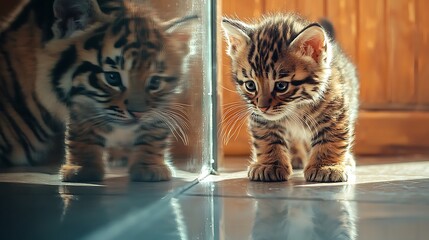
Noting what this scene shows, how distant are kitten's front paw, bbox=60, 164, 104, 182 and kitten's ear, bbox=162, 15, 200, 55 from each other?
0.31 metres

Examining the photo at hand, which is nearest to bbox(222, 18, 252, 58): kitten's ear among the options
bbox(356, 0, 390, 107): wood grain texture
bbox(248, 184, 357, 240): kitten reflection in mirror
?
bbox(248, 184, 357, 240): kitten reflection in mirror

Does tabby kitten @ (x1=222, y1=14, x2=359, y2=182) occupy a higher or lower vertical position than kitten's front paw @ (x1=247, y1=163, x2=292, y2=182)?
higher

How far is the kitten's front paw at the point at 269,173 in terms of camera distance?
1.47m

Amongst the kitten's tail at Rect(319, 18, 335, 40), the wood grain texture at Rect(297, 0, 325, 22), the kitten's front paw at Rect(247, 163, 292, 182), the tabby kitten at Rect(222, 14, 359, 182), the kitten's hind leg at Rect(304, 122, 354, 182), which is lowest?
the kitten's front paw at Rect(247, 163, 292, 182)

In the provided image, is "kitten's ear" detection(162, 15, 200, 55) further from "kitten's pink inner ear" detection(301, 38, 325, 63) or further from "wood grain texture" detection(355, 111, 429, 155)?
"wood grain texture" detection(355, 111, 429, 155)

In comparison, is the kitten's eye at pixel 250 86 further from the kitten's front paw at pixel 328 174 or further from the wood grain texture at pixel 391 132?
the wood grain texture at pixel 391 132

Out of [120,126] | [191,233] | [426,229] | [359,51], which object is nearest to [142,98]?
[120,126]

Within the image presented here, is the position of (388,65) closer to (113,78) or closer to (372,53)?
(372,53)

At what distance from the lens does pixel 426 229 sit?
36.9 inches

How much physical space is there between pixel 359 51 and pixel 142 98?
1336 millimetres

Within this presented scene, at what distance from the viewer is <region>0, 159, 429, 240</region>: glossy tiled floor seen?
0.76 metres

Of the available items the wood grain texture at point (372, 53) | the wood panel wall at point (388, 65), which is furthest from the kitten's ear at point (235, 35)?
the wood grain texture at point (372, 53)

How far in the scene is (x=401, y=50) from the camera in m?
2.17

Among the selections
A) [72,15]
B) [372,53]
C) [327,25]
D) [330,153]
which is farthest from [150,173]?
[372,53]
